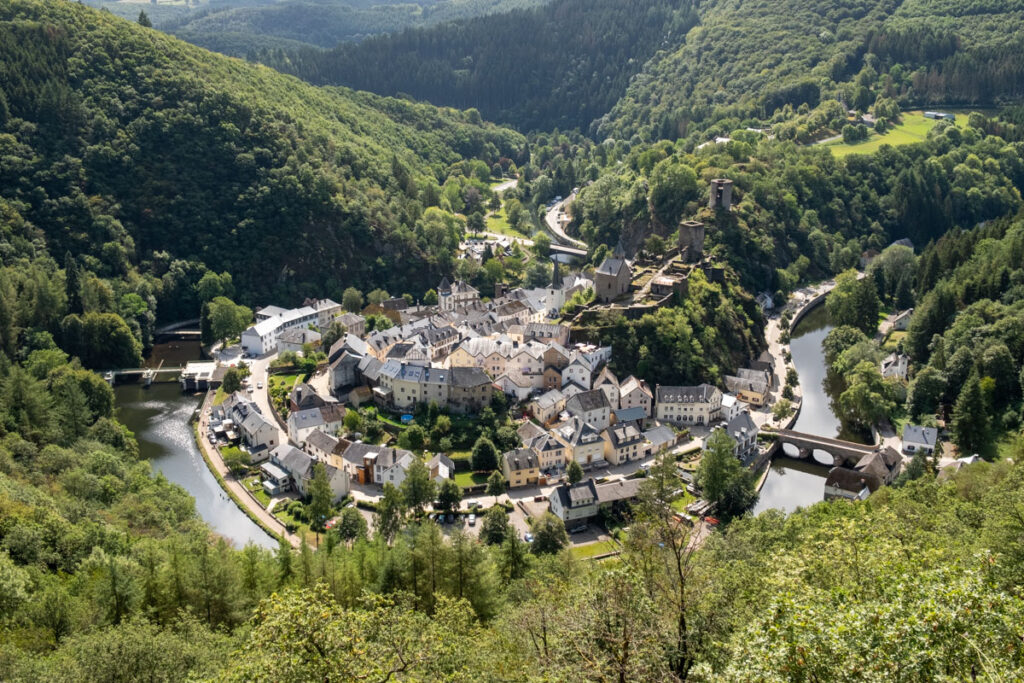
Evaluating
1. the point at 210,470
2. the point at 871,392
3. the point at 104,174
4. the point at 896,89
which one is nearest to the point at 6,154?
the point at 104,174

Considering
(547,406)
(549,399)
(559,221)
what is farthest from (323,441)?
(559,221)

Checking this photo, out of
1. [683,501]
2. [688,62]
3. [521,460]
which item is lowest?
[683,501]

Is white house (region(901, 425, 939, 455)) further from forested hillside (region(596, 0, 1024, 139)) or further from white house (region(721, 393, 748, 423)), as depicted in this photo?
forested hillside (region(596, 0, 1024, 139))

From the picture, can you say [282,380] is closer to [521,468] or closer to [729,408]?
[521,468]

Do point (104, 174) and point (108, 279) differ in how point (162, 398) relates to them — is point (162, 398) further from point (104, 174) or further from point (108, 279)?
point (104, 174)

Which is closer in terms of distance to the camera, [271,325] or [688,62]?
[271,325]

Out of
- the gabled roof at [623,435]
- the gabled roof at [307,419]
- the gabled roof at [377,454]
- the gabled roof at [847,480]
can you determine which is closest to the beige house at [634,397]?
the gabled roof at [623,435]

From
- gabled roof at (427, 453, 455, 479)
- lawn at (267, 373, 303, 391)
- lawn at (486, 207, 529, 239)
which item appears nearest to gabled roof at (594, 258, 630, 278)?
gabled roof at (427, 453, 455, 479)
